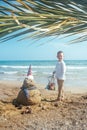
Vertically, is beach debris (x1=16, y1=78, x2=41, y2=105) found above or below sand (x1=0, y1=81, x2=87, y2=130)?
above

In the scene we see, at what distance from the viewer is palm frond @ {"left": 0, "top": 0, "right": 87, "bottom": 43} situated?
1.70 meters

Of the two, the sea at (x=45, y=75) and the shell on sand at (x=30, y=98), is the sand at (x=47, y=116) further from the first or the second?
the sea at (x=45, y=75)

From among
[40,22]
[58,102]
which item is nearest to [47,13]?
[40,22]

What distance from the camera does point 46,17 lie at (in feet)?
5.74

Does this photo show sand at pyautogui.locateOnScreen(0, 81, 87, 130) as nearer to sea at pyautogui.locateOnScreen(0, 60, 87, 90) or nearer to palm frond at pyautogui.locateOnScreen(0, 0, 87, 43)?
palm frond at pyautogui.locateOnScreen(0, 0, 87, 43)

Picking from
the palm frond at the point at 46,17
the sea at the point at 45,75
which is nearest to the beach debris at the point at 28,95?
the palm frond at the point at 46,17

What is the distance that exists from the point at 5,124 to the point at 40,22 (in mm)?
5640

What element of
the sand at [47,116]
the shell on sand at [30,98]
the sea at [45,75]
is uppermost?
the sea at [45,75]

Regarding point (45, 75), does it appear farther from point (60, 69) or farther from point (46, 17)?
point (46, 17)

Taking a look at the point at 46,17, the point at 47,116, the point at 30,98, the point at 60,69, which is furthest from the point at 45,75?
the point at 46,17

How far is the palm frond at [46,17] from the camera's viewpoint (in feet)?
5.58

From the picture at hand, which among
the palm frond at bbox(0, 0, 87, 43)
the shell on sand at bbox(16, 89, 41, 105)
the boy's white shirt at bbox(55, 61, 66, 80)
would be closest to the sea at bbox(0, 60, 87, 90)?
the boy's white shirt at bbox(55, 61, 66, 80)

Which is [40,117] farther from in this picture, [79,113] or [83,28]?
[83,28]

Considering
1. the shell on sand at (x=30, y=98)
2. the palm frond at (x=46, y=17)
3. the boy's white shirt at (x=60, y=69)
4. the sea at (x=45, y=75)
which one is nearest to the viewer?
the palm frond at (x=46, y=17)
